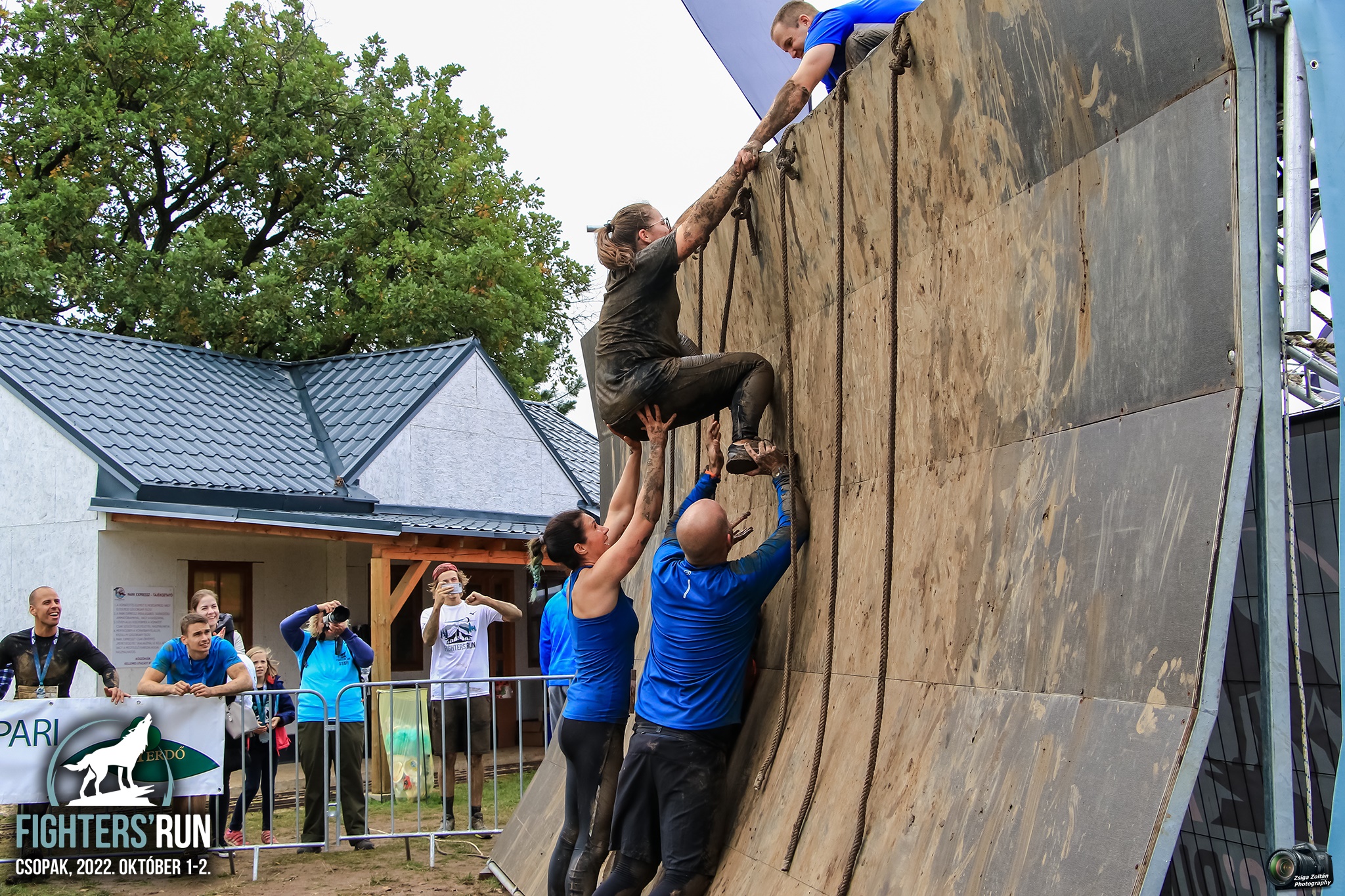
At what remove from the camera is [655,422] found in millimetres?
5180

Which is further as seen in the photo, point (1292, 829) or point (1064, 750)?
point (1064, 750)

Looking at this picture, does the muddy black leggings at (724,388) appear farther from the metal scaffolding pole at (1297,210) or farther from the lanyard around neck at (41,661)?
the lanyard around neck at (41,661)

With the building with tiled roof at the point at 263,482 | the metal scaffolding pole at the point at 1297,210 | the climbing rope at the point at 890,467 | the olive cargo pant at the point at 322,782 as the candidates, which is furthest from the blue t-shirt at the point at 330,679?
the metal scaffolding pole at the point at 1297,210

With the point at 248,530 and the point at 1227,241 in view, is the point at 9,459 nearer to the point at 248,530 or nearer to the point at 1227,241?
the point at 248,530

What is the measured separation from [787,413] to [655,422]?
0.59 metres

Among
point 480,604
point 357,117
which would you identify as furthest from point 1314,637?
point 357,117

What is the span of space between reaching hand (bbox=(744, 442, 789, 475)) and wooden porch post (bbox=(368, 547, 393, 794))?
8338mm

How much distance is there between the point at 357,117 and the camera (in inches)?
1029

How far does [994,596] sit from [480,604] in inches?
300

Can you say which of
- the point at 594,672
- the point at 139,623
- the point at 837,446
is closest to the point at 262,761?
the point at 139,623

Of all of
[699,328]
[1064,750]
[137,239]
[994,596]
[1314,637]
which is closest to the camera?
[1064,750]

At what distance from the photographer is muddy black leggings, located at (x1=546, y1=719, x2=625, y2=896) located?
530 cm

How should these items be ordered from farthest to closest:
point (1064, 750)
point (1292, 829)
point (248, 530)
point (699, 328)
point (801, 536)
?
point (248, 530) → point (699, 328) → point (801, 536) → point (1064, 750) → point (1292, 829)

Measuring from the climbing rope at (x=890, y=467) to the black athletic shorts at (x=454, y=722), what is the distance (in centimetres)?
642
